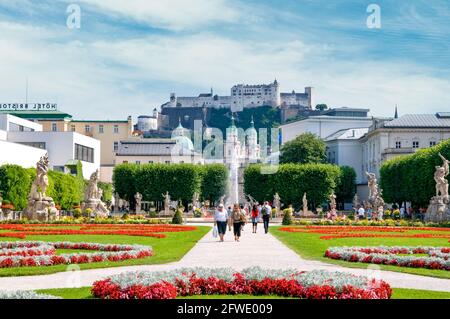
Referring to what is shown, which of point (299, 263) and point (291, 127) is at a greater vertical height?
point (291, 127)

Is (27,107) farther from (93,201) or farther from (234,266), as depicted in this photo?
(234,266)

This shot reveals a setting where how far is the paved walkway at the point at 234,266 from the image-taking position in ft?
49.6

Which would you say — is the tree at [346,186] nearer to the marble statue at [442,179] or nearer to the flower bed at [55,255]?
the marble statue at [442,179]

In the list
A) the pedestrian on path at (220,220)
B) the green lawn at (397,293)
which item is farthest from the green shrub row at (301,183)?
the green lawn at (397,293)

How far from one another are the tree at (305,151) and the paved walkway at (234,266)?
75922 mm

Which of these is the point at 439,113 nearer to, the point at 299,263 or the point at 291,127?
the point at 291,127

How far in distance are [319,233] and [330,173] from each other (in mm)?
51437

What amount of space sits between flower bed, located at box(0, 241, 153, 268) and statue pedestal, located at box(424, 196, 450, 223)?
103 ft

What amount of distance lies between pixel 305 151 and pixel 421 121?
18.4 meters

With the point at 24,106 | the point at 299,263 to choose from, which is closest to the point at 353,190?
the point at 24,106

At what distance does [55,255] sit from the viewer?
19453 mm

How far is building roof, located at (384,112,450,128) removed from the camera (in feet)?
298

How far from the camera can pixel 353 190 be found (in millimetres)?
93250

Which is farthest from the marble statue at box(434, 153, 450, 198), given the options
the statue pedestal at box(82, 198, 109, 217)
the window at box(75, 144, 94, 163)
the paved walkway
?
the window at box(75, 144, 94, 163)
